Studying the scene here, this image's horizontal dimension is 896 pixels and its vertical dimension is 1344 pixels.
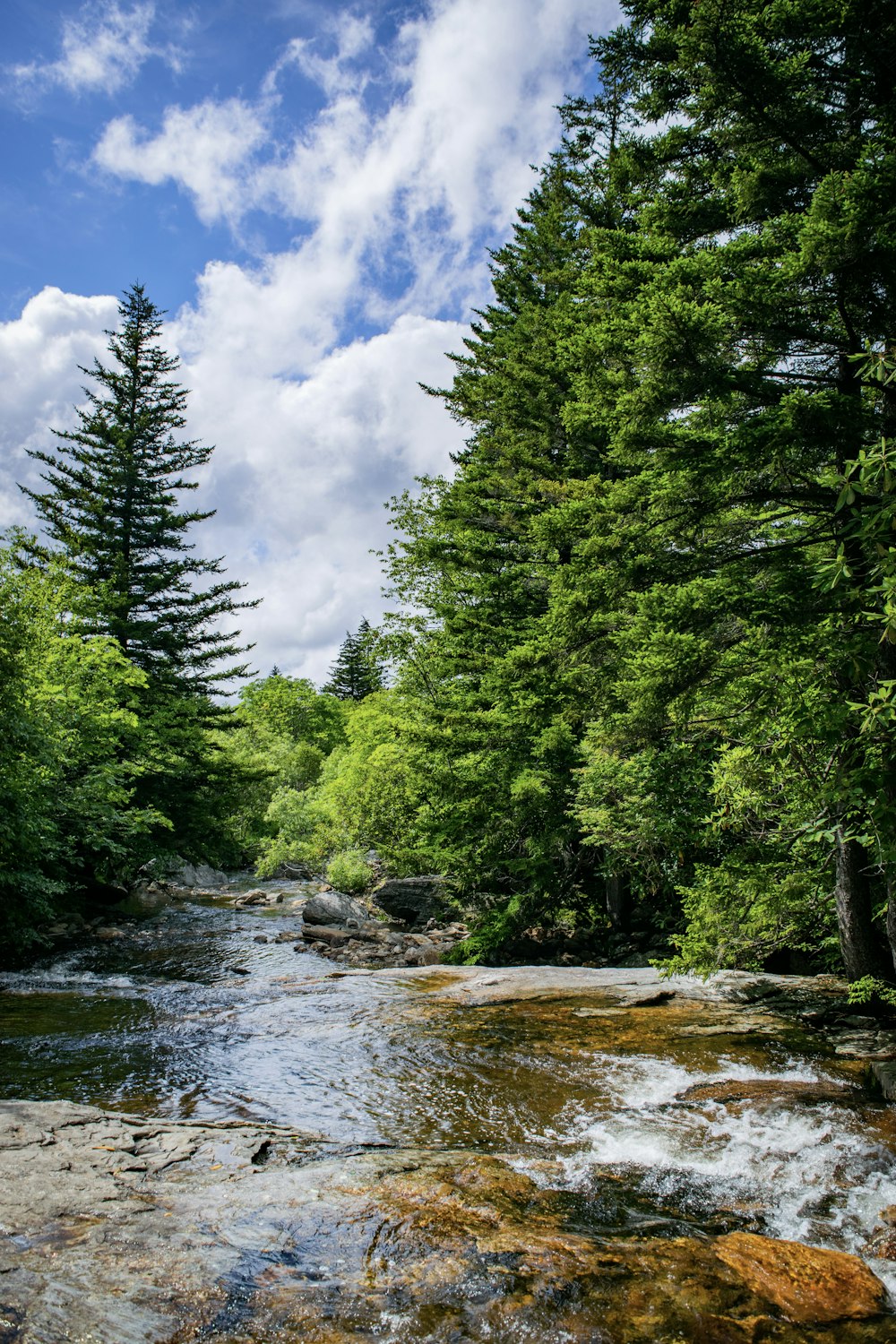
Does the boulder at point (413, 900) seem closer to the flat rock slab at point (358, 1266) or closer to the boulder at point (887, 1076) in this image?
the boulder at point (887, 1076)

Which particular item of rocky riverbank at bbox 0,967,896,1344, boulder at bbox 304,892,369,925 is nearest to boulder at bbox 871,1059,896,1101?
rocky riverbank at bbox 0,967,896,1344

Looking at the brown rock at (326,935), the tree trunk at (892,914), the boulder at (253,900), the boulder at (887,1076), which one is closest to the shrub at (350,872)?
the boulder at (253,900)

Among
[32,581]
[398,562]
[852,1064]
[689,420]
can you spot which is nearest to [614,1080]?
[852,1064]

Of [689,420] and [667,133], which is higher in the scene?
[667,133]

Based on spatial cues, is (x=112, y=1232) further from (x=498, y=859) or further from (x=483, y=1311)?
(x=498, y=859)

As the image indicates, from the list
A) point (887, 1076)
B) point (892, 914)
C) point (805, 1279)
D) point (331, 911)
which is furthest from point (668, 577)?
point (331, 911)

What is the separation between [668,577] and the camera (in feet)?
26.5

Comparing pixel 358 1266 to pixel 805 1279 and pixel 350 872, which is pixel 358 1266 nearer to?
pixel 805 1279

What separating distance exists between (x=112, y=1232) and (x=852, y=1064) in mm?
6369

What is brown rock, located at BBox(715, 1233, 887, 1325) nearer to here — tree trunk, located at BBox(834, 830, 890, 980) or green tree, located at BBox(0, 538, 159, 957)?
tree trunk, located at BBox(834, 830, 890, 980)

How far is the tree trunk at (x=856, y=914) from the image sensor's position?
23.2 ft

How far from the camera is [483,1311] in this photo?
3.01m

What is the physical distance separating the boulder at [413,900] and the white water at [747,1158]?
13352 millimetres

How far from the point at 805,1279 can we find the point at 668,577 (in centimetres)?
645
